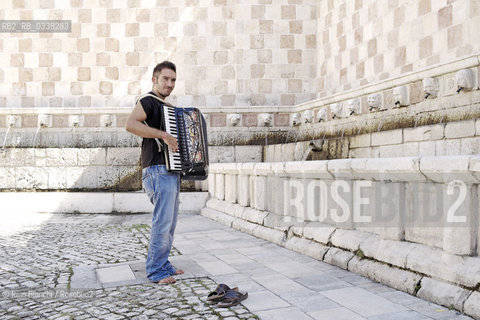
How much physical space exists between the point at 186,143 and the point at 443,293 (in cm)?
229

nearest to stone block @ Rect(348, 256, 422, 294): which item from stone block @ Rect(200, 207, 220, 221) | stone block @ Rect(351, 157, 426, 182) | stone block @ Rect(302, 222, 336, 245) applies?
stone block @ Rect(302, 222, 336, 245)

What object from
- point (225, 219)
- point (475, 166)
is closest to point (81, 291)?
point (475, 166)

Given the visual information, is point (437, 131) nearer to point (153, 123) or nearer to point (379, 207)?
point (379, 207)

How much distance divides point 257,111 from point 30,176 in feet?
18.7

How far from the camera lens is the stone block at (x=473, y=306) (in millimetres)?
2785

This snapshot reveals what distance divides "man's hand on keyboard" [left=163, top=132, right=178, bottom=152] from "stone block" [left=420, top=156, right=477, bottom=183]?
1915 millimetres

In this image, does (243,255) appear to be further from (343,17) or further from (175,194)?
(343,17)

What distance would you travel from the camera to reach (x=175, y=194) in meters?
4.18

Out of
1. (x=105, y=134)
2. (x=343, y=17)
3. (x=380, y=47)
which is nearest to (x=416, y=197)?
(x=380, y=47)

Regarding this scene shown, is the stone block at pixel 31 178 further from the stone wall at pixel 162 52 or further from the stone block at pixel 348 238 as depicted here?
the stone block at pixel 348 238

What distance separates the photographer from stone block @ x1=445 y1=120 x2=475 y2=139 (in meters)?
6.03

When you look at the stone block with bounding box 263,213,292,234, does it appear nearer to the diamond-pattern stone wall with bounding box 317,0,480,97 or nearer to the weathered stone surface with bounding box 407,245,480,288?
the weathered stone surface with bounding box 407,245,480,288

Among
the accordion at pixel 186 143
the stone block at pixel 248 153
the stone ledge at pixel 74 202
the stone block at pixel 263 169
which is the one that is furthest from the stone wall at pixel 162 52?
the accordion at pixel 186 143

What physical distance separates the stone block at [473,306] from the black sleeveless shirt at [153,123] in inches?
99.2
